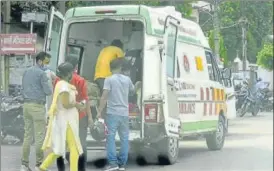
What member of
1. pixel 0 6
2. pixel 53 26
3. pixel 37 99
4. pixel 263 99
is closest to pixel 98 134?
pixel 37 99

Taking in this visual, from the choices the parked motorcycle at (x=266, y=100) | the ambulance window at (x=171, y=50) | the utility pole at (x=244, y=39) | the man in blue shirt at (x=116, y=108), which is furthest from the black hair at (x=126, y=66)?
the parked motorcycle at (x=266, y=100)

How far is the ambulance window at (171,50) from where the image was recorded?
7359 mm

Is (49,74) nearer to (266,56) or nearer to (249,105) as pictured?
(266,56)

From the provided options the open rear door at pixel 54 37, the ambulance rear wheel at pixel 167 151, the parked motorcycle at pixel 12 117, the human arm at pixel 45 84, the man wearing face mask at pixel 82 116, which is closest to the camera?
the man wearing face mask at pixel 82 116

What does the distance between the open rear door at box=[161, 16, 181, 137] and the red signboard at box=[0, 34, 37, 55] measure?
1606 millimetres

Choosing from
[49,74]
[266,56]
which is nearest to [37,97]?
[49,74]

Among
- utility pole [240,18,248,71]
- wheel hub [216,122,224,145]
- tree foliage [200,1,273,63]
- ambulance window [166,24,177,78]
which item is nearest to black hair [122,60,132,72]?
ambulance window [166,24,177,78]

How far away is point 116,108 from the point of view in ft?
23.3

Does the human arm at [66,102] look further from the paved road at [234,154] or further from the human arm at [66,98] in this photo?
the paved road at [234,154]

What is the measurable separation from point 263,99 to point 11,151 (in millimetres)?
2960

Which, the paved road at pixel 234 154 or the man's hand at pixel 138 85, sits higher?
the man's hand at pixel 138 85

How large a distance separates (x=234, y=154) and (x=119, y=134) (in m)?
1.31

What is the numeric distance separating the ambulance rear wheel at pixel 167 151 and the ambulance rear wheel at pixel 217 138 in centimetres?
46

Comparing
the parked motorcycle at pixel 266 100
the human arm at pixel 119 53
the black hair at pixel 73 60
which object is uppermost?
the human arm at pixel 119 53
